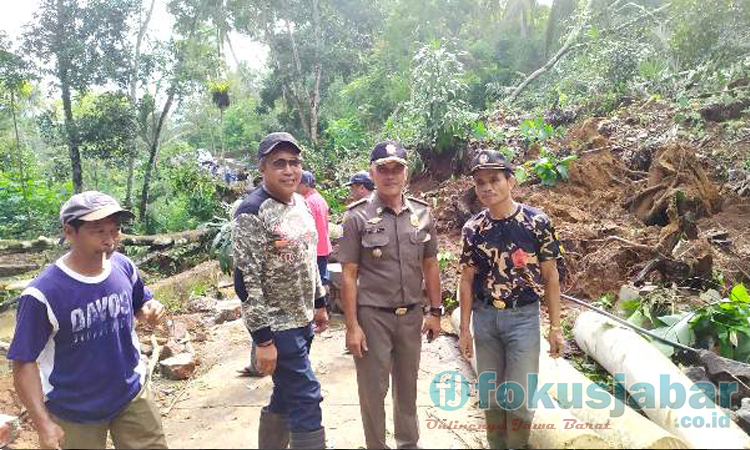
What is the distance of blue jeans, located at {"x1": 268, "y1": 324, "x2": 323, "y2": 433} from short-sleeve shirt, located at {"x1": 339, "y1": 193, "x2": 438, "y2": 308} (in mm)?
427

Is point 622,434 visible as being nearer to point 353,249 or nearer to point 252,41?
point 353,249

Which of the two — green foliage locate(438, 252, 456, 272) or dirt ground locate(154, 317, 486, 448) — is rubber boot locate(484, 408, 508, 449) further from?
green foliage locate(438, 252, 456, 272)

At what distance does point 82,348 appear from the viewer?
2221 mm

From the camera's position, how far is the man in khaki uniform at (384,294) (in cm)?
284

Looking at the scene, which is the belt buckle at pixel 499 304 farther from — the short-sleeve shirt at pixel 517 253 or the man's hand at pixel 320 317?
the man's hand at pixel 320 317

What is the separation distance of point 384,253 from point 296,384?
32.6 inches

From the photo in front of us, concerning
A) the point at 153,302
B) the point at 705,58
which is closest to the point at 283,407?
the point at 153,302

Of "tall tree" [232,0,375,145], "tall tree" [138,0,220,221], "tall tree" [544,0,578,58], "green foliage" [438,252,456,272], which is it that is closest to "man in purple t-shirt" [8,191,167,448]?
"green foliage" [438,252,456,272]

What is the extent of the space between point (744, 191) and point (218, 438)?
24.1 ft

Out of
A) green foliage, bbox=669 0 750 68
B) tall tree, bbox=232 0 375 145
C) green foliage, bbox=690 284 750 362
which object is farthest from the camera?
tall tree, bbox=232 0 375 145

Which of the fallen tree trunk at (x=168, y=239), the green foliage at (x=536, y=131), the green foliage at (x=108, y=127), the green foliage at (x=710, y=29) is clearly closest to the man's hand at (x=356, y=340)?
the fallen tree trunk at (x=168, y=239)

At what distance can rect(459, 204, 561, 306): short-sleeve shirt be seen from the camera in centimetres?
279

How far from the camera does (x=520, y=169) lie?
28.7 feet

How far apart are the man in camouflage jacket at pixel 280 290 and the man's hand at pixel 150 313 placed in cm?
40
